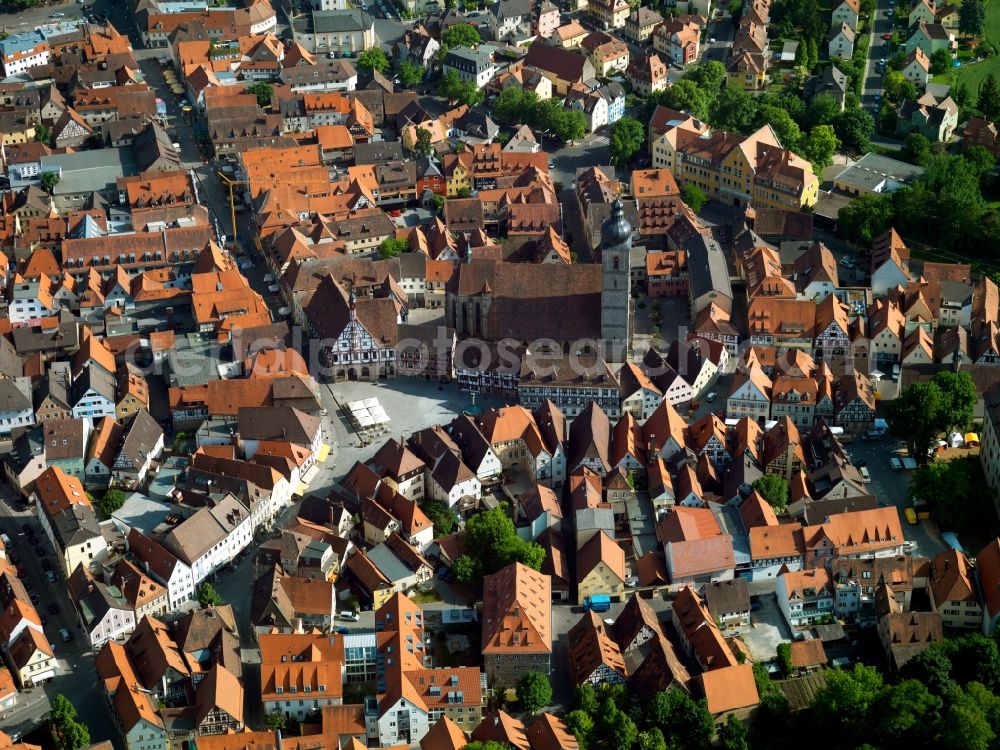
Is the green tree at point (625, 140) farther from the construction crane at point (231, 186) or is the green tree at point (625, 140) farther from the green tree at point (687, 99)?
the construction crane at point (231, 186)

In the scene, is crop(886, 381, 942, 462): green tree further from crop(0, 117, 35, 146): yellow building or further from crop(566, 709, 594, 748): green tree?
crop(0, 117, 35, 146): yellow building

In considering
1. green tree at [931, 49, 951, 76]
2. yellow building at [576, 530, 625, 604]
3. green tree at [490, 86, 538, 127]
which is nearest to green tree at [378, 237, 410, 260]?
green tree at [490, 86, 538, 127]

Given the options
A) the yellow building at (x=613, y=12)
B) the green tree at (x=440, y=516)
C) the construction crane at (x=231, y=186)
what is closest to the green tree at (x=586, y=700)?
the green tree at (x=440, y=516)

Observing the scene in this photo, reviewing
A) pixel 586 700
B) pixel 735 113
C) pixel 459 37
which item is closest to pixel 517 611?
pixel 586 700

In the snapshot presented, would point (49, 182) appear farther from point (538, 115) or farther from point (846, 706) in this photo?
point (846, 706)

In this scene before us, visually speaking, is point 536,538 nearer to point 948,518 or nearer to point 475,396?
point 475,396
